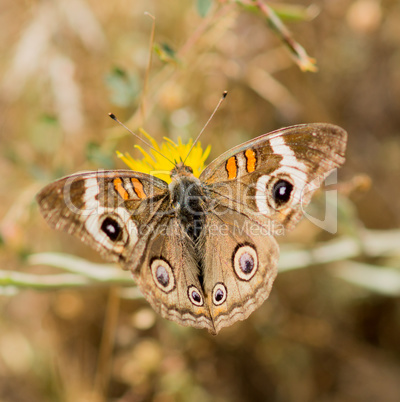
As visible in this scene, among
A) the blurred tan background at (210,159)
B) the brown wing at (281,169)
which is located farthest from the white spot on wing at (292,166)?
the blurred tan background at (210,159)

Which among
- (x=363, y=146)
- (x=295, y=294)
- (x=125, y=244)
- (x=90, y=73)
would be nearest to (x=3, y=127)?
(x=90, y=73)

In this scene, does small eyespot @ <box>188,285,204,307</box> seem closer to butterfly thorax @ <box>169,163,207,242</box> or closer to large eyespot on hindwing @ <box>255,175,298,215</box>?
butterfly thorax @ <box>169,163,207,242</box>

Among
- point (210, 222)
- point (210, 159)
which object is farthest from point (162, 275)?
point (210, 159)

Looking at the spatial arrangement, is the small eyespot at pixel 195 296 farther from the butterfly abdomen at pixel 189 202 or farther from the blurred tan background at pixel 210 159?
the blurred tan background at pixel 210 159

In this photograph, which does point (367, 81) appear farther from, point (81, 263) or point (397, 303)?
point (81, 263)

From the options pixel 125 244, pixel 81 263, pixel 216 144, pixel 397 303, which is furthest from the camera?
pixel 397 303

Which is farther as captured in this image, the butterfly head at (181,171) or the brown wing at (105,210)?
the butterfly head at (181,171)
